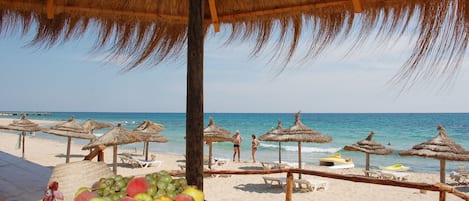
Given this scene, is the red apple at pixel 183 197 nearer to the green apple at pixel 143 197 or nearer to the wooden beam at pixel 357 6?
the green apple at pixel 143 197

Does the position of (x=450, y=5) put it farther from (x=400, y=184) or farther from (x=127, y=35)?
(x=127, y=35)

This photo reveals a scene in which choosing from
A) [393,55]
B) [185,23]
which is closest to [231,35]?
[185,23]

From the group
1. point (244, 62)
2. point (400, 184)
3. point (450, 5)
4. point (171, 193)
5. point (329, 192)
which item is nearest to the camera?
point (171, 193)

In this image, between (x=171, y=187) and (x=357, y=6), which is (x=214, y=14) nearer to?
(x=357, y=6)

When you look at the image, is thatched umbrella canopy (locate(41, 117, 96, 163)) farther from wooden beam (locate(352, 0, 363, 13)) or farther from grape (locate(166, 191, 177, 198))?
grape (locate(166, 191, 177, 198))

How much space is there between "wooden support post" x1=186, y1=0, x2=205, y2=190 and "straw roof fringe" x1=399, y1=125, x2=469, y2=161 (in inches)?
274

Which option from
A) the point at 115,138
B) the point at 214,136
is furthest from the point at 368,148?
the point at 115,138

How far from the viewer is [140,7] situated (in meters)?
2.52

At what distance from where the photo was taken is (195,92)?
2.01 metres

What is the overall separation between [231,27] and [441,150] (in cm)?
669

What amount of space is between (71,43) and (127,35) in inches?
14.8

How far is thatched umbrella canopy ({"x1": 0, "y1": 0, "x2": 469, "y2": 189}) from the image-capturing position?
1.69m

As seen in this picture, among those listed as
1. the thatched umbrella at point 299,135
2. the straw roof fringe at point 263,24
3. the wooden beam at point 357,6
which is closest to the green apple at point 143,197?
the straw roof fringe at point 263,24

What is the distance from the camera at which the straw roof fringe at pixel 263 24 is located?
1.68 metres
